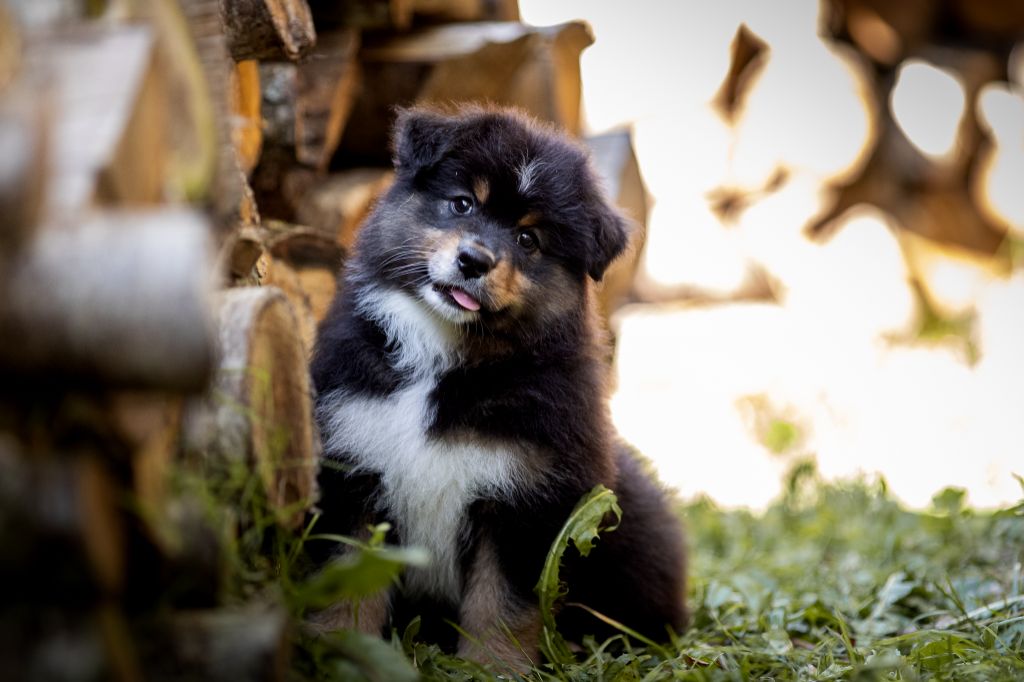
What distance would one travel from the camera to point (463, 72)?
4.71 meters

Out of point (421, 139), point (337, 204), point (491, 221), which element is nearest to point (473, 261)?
point (491, 221)

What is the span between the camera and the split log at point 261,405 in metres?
2.04

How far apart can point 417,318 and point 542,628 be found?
3.16 feet

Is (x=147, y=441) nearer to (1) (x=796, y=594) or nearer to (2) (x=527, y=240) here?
(2) (x=527, y=240)

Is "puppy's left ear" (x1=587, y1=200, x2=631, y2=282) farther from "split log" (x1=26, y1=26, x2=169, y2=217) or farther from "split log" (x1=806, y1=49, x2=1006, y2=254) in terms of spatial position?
"split log" (x1=806, y1=49, x2=1006, y2=254)

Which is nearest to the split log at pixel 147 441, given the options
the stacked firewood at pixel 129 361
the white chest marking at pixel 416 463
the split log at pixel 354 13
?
the stacked firewood at pixel 129 361

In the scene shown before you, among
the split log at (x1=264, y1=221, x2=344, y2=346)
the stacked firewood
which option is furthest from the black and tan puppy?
the stacked firewood

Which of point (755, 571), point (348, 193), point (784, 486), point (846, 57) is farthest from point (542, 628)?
point (846, 57)

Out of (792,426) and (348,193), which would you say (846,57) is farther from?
(348,193)

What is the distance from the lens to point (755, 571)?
4.43 metres

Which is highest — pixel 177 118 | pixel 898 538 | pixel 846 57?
pixel 177 118

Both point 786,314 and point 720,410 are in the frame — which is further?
point 786,314

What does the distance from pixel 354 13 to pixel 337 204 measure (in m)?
0.80

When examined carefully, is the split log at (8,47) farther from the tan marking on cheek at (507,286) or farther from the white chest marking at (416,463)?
the tan marking on cheek at (507,286)
